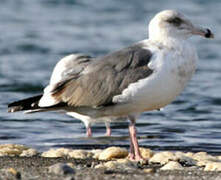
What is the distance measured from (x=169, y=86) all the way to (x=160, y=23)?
2.62 ft

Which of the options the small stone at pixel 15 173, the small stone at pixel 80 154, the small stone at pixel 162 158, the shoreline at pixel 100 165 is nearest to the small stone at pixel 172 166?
the shoreline at pixel 100 165

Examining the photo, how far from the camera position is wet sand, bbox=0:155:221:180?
19.3 feet

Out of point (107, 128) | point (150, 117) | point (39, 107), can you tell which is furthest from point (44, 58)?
point (39, 107)

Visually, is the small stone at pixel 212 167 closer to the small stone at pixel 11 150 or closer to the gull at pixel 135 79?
the gull at pixel 135 79

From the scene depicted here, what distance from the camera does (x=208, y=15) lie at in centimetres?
2177

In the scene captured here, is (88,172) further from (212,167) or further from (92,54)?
(92,54)

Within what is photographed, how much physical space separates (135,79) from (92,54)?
361 inches

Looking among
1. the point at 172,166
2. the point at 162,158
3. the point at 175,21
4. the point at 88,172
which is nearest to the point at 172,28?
the point at 175,21

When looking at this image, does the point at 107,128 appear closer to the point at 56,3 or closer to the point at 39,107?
the point at 39,107

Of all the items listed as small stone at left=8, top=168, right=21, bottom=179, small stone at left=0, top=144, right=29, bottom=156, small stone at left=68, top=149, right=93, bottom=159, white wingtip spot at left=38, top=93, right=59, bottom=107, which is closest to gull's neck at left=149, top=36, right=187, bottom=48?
white wingtip spot at left=38, top=93, right=59, bottom=107

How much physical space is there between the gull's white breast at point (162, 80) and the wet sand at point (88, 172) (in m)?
0.78

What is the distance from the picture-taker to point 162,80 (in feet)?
24.7

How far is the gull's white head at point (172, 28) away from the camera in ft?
26.0

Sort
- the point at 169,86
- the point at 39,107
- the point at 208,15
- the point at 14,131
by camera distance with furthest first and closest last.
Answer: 1. the point at 208,15
2. the point at 14,131
3. the point at 39,107
4. the point at 169,86
